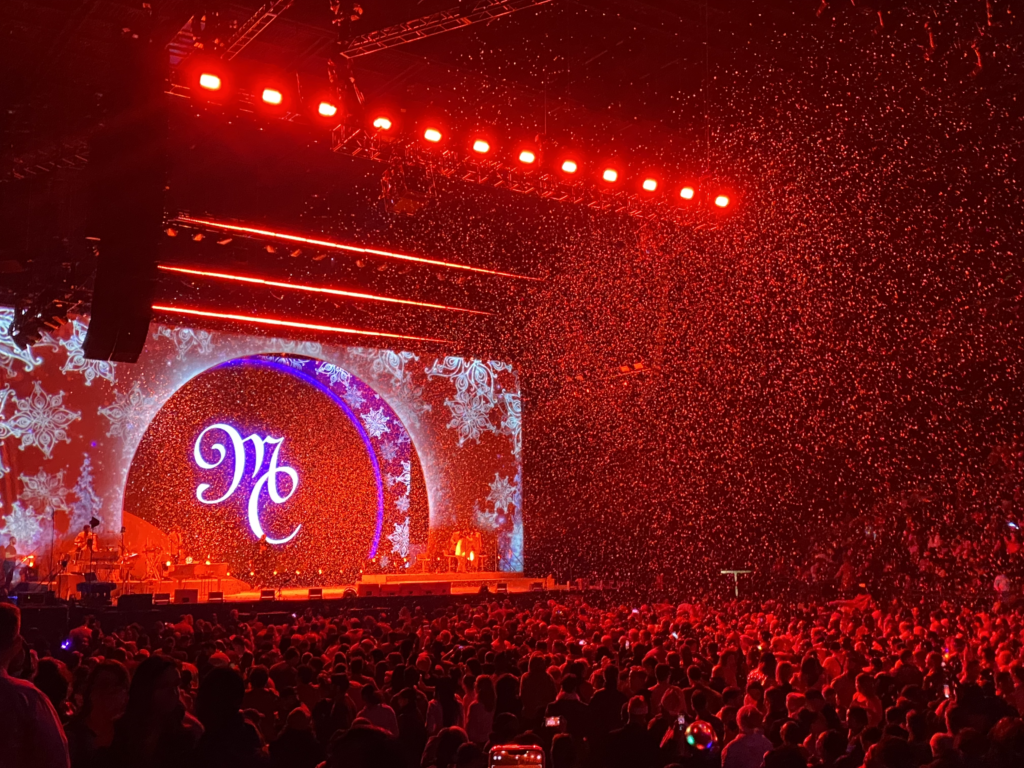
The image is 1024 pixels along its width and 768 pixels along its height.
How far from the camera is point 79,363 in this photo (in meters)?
19.1

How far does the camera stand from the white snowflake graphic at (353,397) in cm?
2333

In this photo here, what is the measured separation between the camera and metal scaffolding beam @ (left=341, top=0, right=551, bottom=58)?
9.17m

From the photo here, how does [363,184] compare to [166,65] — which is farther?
[363,184]

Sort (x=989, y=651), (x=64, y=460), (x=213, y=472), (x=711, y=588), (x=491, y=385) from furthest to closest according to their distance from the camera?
(x=491, y=385)
(x=213, y=472)
(x=711, y=588)
(x=64, y=460)
(x=989, y=651)

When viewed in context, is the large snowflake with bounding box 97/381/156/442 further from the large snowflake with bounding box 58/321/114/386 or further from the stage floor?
the stage floor

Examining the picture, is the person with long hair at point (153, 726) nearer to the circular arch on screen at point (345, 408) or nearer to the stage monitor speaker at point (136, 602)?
the stage monitor speaker at point (136, 602)

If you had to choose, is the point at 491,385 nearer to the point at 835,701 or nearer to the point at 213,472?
the point at 213,472

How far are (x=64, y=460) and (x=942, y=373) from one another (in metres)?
15.8

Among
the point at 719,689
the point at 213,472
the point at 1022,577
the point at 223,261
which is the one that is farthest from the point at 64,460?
the point at 1022,577

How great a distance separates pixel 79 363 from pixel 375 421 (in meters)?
6.87

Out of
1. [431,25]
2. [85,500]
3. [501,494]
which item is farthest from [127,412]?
[431,25]

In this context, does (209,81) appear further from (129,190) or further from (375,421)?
(375,421)

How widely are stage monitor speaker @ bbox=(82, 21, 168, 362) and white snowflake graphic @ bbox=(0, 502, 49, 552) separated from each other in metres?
11.7

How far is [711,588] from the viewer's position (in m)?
20.5
